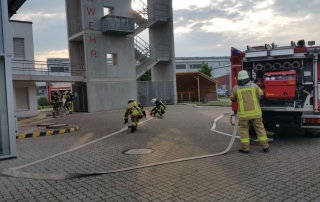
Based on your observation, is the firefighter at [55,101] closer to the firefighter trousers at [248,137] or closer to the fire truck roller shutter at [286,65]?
the firefighter trousers at [248,137]

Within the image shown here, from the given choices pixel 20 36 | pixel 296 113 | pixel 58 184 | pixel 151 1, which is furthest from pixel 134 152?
pixel 151 1

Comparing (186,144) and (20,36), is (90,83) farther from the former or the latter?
(186,144)

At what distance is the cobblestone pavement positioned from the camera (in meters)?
4.36

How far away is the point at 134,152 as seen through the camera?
291 inches

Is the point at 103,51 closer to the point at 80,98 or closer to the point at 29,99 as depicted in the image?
the point at 80,98

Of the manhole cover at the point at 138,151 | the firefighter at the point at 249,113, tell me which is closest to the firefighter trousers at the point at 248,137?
the firefighter at the point at 249,113

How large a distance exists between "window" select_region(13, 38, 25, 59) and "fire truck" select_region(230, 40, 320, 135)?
17.4 metres

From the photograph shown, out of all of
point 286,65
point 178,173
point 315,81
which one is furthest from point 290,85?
point 178,173

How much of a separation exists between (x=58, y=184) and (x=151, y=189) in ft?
5.75

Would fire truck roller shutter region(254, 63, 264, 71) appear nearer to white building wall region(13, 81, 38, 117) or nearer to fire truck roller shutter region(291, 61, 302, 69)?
fire truck roller shutter region(291, 61, 302, 69)

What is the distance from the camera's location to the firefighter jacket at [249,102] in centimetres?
689

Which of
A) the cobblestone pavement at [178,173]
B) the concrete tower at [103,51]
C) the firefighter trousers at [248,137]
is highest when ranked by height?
the concrete tower at [103,51]

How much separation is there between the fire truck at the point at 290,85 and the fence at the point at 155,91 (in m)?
18.0

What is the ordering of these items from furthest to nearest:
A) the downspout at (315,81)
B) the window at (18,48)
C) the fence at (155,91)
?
the fence at (155,91)
the window at (18,48)
the downspout at (315,81)
